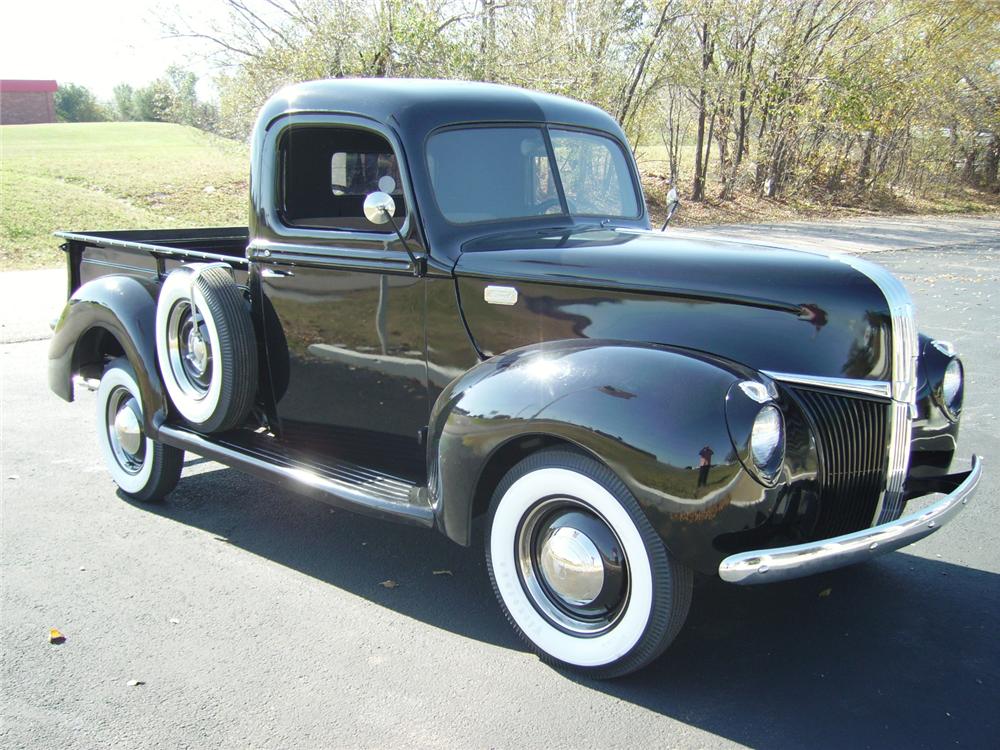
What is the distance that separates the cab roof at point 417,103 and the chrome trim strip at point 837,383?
1.63 metres

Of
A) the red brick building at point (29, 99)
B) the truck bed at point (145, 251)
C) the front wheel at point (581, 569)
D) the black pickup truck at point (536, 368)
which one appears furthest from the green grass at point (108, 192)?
the red brick building at point (29, 99)

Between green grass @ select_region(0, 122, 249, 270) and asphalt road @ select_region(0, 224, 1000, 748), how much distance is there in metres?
10.3

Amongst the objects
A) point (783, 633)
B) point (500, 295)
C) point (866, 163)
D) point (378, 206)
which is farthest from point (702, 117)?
point (783, 633)

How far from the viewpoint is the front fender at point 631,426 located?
2482mm

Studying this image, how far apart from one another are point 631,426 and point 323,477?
1.43 metres

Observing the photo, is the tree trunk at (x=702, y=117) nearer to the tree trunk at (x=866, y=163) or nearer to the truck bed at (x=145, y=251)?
the tree trunk at (x=866, y=163)

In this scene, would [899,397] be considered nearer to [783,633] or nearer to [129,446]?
[783,633]

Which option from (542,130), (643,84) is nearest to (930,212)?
(643,84)

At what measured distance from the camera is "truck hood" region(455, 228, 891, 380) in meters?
2.80

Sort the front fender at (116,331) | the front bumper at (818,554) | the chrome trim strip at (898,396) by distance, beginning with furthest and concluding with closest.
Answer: the front fender at (116,331), the chrome trim strip at (898,396), the front bumper at (818,554)

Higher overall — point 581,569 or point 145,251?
point 145,251

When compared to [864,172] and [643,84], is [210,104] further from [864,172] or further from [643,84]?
[864,172]

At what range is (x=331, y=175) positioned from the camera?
3906mm

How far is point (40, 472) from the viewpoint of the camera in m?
4.86
